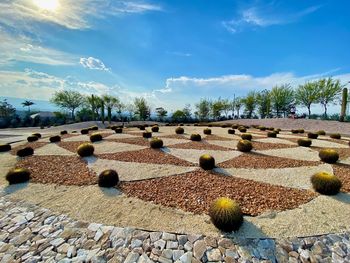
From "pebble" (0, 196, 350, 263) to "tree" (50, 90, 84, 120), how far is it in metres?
47.5

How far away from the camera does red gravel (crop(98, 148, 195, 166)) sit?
905 centimetres

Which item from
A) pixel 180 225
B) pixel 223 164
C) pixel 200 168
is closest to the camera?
pixel 180 225

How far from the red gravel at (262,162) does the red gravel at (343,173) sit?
2.51 feet

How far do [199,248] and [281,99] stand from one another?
47311mm

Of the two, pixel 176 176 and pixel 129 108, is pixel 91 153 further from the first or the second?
pixel 129 108

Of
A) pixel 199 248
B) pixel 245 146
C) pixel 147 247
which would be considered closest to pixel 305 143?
pixel 245 146

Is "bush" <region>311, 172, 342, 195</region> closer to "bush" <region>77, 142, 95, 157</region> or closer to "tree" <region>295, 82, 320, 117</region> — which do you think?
"bush" <region>77, 142, 95, 157</region>

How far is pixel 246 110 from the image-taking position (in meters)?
49.8

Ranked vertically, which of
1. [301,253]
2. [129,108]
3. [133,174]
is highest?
[129,108]

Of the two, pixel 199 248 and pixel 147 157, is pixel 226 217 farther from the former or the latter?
pixel 147 157

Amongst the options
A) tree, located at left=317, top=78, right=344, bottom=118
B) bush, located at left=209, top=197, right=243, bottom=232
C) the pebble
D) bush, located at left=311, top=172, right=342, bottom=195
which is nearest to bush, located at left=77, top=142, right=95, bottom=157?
the pebble

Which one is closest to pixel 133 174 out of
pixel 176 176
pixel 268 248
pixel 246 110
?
pixel 176 176

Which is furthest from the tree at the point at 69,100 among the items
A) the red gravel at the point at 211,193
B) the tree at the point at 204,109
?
the red gravel at the point at 211,193

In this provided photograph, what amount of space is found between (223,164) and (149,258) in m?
5.65
